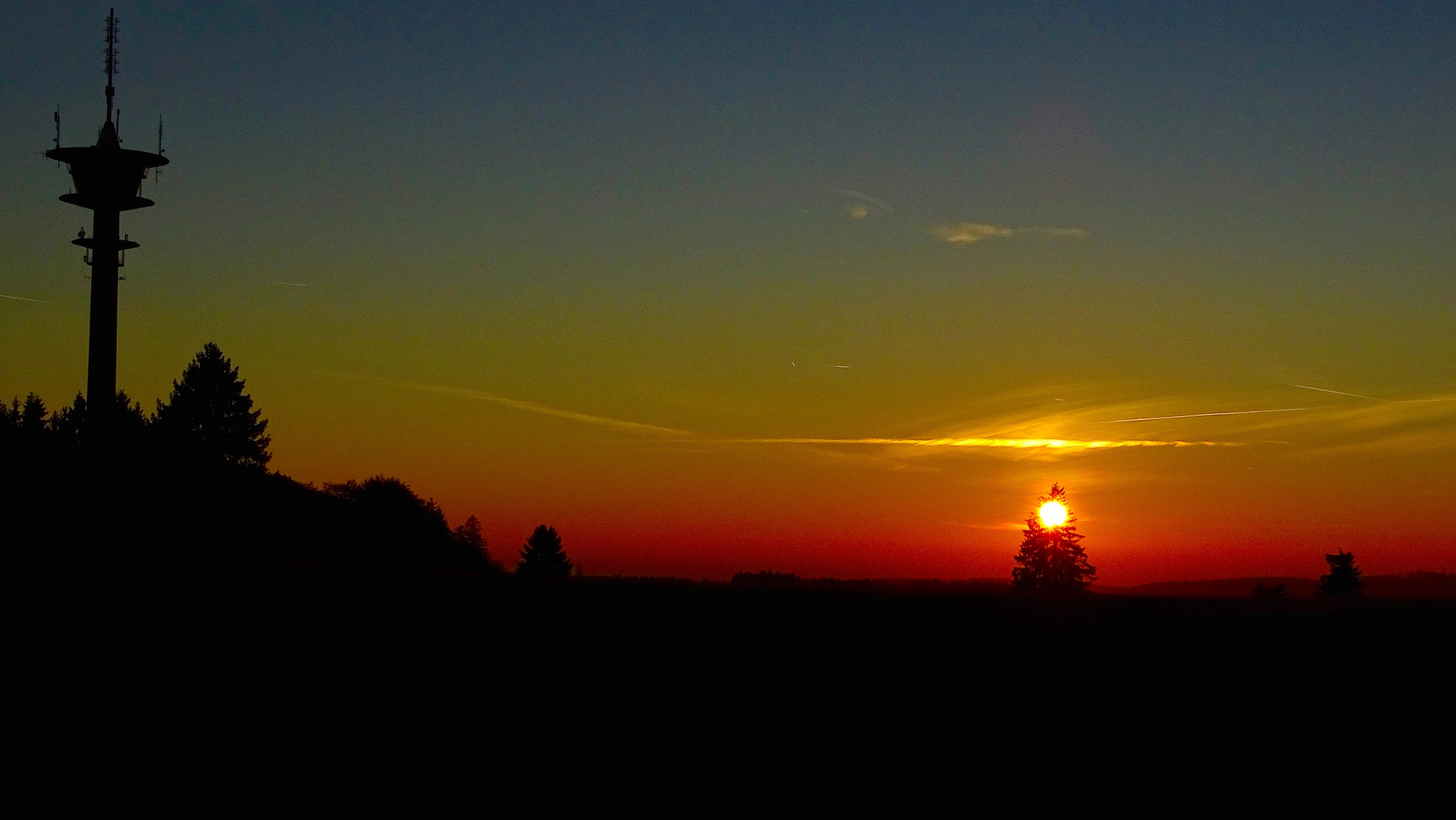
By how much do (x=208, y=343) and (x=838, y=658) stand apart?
313 feet

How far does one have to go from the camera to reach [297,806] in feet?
55.0

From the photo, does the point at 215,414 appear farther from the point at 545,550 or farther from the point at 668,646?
the point at 668,646

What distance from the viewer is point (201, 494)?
297 feet

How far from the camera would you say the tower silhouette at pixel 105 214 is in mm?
81250

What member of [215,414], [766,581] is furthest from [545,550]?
[766,581]

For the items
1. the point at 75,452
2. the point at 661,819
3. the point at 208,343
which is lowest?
the point at 661,819

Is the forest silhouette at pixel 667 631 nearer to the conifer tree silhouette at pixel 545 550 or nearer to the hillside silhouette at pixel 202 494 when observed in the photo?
the hillside silhouette at pixel 202 494

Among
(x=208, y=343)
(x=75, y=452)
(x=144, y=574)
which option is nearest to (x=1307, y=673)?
(x=144, y=574)

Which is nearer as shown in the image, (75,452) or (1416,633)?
(1416,633)

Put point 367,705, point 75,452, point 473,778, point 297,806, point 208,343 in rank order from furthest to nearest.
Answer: point 208,343, point 75,452, point 367,705, point 473,778, point 297,806

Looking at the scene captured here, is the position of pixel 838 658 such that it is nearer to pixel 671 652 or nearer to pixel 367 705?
pixel 671 652

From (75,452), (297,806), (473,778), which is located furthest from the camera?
(75,452)

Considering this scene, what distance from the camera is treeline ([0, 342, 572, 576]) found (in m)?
81.3

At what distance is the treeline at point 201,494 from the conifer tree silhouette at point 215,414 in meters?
0.09
